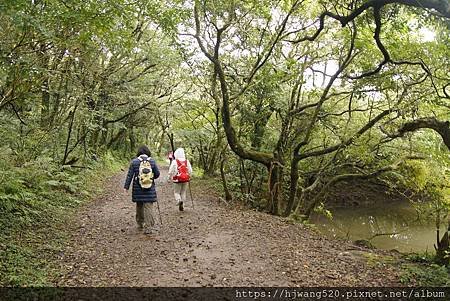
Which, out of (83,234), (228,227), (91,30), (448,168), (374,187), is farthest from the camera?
(374,187)

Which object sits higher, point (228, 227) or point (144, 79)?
point (144, 79)

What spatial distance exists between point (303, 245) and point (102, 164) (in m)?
16.5

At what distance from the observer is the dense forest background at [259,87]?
7656 mm

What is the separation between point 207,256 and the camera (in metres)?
7.43

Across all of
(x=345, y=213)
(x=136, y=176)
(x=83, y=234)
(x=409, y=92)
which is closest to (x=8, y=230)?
(x=83, y=234)

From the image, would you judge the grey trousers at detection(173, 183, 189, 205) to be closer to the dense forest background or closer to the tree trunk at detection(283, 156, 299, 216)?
the dense forest background

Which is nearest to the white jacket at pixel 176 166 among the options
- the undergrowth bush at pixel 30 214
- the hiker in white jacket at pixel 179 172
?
the hiker in white jacket at pixel 179 172

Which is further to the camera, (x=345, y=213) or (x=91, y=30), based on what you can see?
(x=345, y=213)

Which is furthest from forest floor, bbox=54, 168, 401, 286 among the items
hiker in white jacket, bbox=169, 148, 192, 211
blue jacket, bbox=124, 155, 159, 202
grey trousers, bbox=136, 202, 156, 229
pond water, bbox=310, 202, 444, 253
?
pond water, bbox=310, 202, 444, 253

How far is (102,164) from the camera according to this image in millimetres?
22484

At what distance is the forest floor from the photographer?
6.26 meters

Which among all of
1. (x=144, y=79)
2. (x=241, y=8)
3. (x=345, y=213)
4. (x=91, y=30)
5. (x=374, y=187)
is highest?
(x=241, y=8)

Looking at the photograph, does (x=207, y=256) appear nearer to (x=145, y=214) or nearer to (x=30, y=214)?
(x=145, y=214)

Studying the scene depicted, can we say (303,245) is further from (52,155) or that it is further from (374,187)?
(374,187)
